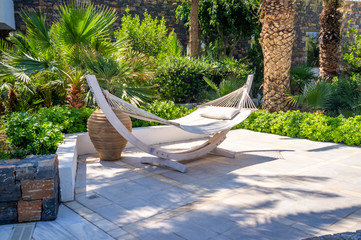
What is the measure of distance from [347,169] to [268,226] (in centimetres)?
242

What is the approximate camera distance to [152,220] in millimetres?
3326

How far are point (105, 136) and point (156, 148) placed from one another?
0.83m

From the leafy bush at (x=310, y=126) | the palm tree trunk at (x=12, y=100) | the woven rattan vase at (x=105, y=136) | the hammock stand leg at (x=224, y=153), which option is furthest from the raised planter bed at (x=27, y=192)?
the leafy bush at (x=310, y=126)

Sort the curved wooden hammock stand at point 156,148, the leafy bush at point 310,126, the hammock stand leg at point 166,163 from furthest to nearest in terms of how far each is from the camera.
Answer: the leafy bush at point 310,126
the hammock stand leg at point 166,163
the curved wooden hammock stand at point 156,148

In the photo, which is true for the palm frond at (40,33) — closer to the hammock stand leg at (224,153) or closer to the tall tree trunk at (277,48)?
the hammock stand leg at (224,153)

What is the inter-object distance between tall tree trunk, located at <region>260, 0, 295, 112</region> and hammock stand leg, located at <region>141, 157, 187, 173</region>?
4.23 m

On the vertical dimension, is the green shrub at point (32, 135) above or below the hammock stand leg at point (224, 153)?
above

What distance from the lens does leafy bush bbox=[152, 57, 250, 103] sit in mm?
9242

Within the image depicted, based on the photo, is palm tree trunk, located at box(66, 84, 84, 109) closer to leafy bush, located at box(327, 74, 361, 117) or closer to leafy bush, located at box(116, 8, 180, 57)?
leafy bush, located at box(116, 8, 180, 57)

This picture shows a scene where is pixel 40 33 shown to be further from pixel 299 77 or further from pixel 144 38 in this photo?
pixel 299 77

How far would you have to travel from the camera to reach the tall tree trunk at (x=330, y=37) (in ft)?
31.7

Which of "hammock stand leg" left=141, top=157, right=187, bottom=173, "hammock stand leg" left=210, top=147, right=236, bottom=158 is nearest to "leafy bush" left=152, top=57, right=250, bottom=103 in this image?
"hammock stand leg" left=210, top=147, right=236, bottom=158

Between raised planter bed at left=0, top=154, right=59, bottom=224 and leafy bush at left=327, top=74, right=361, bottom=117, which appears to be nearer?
raised planter bed at left=0, top=154, right=59, bottom=224

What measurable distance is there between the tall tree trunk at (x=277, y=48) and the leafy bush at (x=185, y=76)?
5.64ft
